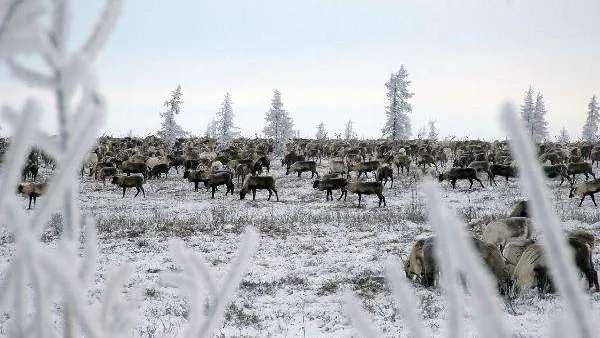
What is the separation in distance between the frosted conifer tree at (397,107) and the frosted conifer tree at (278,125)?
35.6 ft

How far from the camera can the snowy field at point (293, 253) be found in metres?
6.54

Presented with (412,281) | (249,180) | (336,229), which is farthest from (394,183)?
(412,281)

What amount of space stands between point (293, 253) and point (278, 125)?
3218cm

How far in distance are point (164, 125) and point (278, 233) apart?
94.6 feet

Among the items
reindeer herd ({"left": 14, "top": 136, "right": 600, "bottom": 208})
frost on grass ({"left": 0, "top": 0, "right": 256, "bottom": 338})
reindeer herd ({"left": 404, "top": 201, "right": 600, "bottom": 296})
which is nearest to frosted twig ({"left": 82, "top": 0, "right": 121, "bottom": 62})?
frost on grass ({"left": 0, "top": 0, "right": 256, "bottom": 338})

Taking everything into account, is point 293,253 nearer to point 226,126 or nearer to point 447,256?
point 447,256

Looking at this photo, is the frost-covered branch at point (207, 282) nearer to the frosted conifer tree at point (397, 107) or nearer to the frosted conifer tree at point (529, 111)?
the frosted conifer tree at point (397, 107)

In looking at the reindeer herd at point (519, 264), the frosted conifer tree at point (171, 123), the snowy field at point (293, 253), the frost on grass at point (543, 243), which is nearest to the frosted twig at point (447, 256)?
the frost on grass at point (543, 243)

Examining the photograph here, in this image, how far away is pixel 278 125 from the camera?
42.4 meters

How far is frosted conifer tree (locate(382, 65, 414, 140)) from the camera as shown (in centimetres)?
4653

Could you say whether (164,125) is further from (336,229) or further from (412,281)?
(412,281)

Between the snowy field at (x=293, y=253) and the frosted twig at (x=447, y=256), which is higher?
the frosted twig at (x=447, y=256)

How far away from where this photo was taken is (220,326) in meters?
6.45

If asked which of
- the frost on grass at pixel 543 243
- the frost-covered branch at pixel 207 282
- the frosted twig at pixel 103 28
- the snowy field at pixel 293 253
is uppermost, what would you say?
the frosted twig at pixel 103 28
